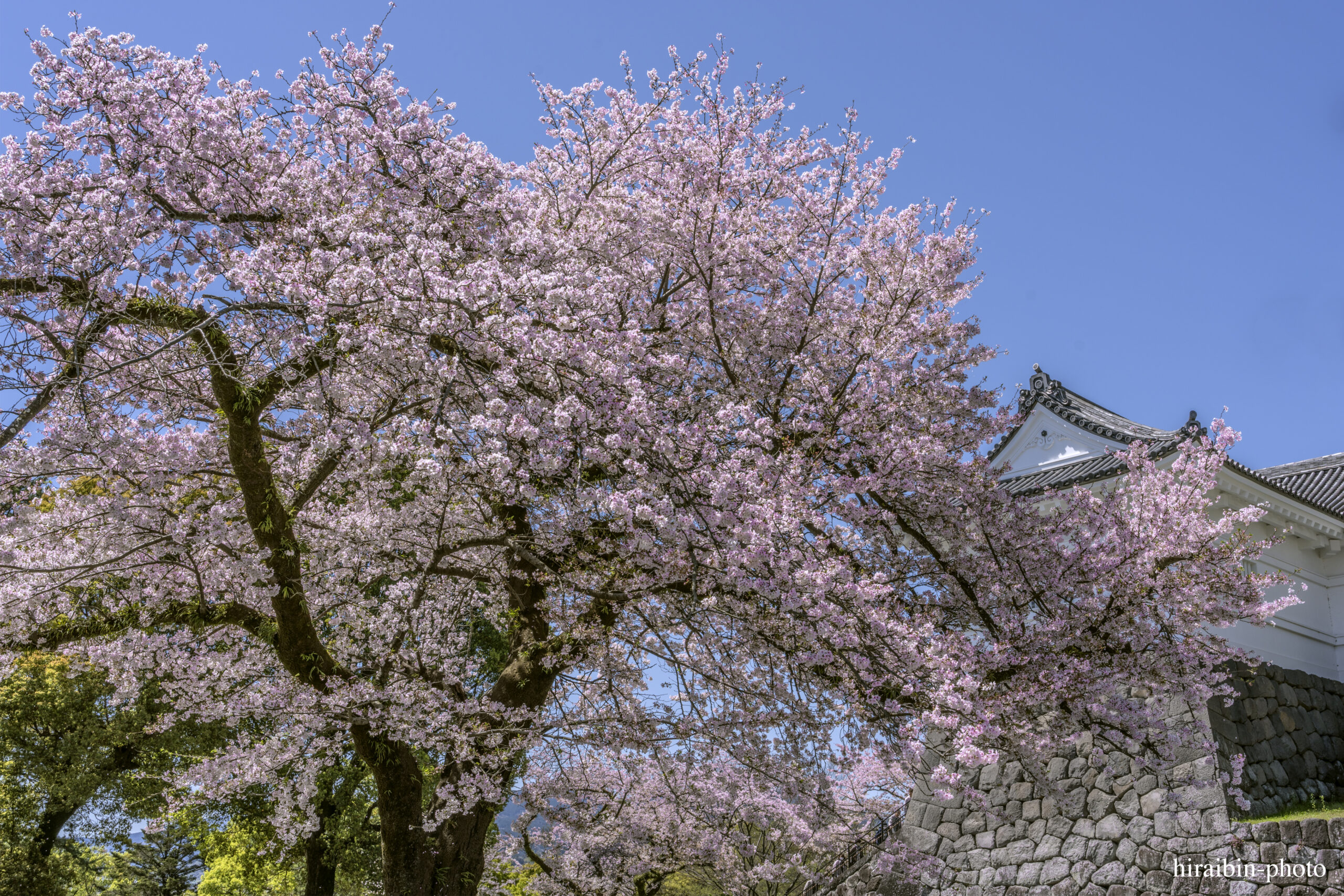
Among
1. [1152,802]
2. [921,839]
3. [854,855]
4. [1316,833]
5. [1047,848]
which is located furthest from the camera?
[854,855]

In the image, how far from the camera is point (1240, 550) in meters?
6.12

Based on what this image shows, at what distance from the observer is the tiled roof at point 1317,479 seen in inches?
499

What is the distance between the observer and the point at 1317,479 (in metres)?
14.0

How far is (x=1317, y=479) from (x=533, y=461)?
48.9ft

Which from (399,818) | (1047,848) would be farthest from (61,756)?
(1047,848)

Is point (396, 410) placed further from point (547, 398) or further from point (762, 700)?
point (762, 700)

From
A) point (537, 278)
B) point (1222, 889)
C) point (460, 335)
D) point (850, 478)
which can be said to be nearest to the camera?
point (537, 278)

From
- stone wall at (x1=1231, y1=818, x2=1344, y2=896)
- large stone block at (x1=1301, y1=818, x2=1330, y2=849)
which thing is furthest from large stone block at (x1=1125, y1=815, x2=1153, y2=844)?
large stone block at (x1=1301, y1=818, x2=1330, y2=849)

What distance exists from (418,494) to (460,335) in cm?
231

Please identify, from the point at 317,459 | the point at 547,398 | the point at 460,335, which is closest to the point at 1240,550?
the point at 547,398

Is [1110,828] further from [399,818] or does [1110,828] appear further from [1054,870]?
[399,818]

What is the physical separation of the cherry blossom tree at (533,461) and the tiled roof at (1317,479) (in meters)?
7.77

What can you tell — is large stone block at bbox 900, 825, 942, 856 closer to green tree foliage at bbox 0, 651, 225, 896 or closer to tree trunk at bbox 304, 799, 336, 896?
tree trunk at bbox 304, 799, 336, 896

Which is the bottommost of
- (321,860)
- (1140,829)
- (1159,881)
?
(321,860)
